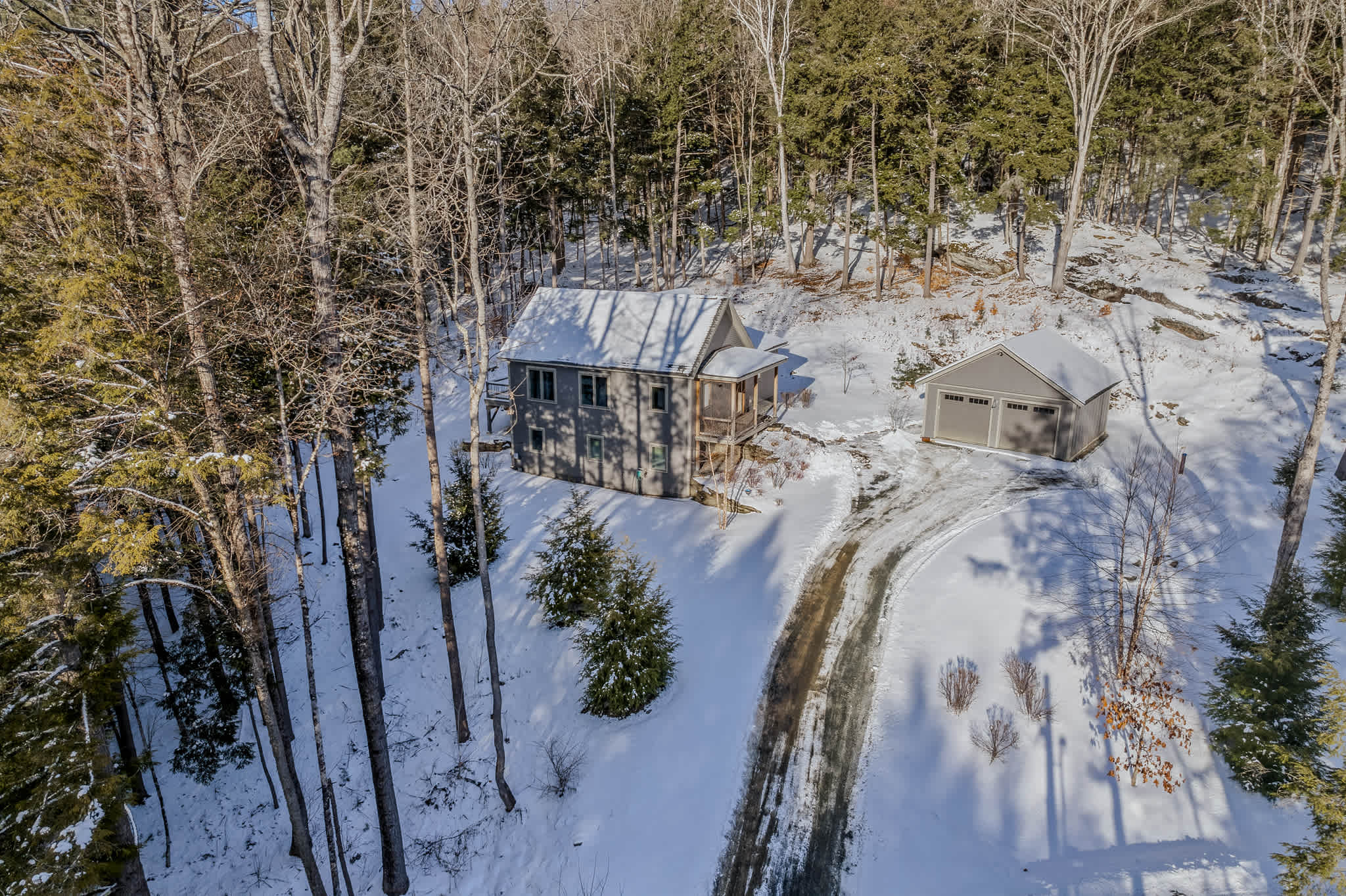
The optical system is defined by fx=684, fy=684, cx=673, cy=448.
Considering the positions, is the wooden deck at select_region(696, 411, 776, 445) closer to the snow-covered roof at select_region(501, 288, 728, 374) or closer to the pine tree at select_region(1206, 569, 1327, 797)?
the snow-covered roof at select_region(501, 288, 728, 374)

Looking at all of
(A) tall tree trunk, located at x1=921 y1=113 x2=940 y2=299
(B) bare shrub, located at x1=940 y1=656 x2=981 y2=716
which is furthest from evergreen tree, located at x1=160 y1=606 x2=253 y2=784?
(A) tall tree trunk, located at x1=921 y1=113 x2=940 y2=299

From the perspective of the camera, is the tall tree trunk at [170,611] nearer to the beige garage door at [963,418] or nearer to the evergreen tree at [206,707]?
the evergreen tree at [206,707]

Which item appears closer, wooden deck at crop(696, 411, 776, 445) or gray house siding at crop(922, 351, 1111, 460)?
wooden deck at crop(696, 411, 776, 445)

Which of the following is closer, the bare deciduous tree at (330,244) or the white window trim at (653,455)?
the bare deciduous tree at (330,244)

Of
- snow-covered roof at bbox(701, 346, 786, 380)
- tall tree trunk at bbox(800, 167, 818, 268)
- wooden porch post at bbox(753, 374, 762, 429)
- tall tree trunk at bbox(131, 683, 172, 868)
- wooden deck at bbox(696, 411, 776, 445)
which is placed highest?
tall tree trunk at bbox(800, 167, 818, 268)

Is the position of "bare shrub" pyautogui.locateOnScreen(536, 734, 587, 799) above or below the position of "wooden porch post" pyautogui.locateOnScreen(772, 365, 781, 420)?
below

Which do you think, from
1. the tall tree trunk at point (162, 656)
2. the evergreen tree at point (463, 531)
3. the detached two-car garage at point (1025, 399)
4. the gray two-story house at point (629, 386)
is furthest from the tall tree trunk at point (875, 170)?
the tall tree trunk at point (162, 656)

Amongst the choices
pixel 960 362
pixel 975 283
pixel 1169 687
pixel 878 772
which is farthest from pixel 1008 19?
pixel 878 772
